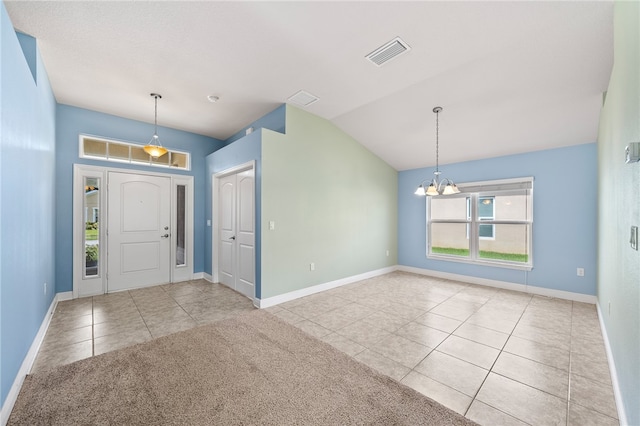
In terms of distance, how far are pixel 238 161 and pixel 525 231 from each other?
17.5 ft

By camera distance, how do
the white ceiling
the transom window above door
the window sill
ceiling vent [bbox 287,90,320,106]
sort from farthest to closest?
the window sill
the transom window above door
ceiling vent [bbox 287,90,320,106]
the white ceiling

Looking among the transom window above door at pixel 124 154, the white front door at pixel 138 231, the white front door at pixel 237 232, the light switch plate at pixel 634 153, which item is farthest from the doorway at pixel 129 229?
→ the light switch plate at pixel 634 153

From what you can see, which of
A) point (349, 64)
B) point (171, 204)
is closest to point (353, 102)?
point (349, 64)

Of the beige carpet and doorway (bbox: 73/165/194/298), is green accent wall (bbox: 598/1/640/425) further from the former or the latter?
doorway (bbox: 73/165/194/298)

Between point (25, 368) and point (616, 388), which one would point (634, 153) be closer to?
point (616, 388)

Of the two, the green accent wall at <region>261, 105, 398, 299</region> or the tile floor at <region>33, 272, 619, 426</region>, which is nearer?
the tile floor at <region>33, 272, 619, 426</region>

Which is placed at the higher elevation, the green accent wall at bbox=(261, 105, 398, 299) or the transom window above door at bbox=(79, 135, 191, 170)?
the transom window above door at bbox=(79, 135, 191, 170)

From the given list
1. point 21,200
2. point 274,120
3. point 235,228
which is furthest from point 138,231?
point 274,120

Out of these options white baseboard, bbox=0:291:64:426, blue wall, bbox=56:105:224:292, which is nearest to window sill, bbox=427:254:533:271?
blue wall, bbox=56:105:224:292

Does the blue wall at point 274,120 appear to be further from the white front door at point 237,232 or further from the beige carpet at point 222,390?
the beige carpet at point 222,390

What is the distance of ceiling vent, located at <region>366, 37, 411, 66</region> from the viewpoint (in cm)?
266

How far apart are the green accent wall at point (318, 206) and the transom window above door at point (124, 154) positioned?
103 inches

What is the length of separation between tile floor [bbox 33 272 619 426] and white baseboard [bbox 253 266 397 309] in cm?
13

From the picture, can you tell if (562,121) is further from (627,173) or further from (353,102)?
(353,102)
